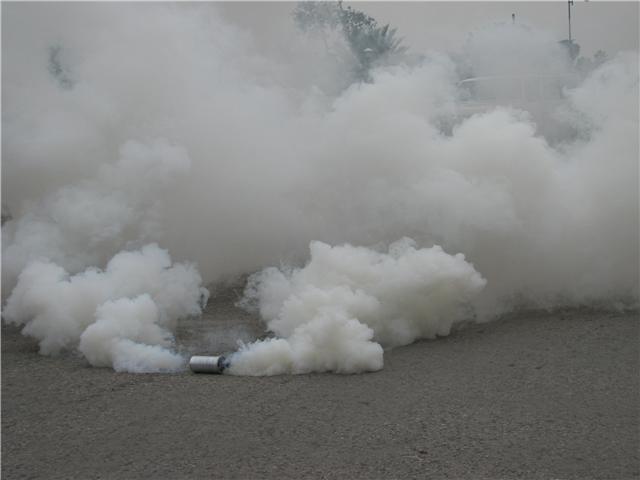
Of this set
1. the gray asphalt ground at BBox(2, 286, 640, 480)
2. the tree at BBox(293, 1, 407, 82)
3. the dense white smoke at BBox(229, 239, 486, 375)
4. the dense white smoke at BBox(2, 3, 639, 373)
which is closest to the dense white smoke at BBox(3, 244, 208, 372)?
the dense white smoke at BBox(2, 3, 639, 373)

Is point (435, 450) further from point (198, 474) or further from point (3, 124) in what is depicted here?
point (3, 124)

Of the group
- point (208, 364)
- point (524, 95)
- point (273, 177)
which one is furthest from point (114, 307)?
point (524, 95)

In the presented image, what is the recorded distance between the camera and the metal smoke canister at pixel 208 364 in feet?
18.5

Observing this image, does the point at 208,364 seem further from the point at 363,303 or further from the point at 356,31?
the point at 356,31

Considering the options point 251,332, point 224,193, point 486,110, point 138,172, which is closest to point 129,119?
point 138,172

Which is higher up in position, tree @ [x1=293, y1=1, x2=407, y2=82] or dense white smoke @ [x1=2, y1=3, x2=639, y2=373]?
tree @ [x1=293, y1=1, x2=407, y2=82]

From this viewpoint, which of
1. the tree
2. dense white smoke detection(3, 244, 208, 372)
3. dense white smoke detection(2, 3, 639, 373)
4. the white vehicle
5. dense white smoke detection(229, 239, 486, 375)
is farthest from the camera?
the tree

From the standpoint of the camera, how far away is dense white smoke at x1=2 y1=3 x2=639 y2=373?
21.3 ft

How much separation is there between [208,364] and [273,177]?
290 cm

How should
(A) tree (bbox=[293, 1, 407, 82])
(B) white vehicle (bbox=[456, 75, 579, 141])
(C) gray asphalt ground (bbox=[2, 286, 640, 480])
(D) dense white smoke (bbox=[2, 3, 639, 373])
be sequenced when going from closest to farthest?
(C) gray asphalt ground (bbox=[2, 286, 640, 480]) < (D) dense white smoke (bbox=[2, 3, 639, 373]) < (B) white vehicle (bbox=[456, 75, 579, 141]) < (A) tree (bbox=[293, 1, 407, 82])

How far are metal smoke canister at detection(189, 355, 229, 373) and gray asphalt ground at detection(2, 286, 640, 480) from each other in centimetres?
15

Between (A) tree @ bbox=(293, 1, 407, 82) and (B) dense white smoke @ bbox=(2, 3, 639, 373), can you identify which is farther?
(A) tree @ bbox=(293, 1, 407, 82)

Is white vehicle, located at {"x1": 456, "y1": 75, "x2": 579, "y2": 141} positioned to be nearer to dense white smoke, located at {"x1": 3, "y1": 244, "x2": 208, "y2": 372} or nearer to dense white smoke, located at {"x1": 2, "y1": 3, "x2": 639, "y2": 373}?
dense white smoke, located at {"x1": 2, "y1": 3, "x2": 639, "y2": 373}

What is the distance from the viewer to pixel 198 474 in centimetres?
389
